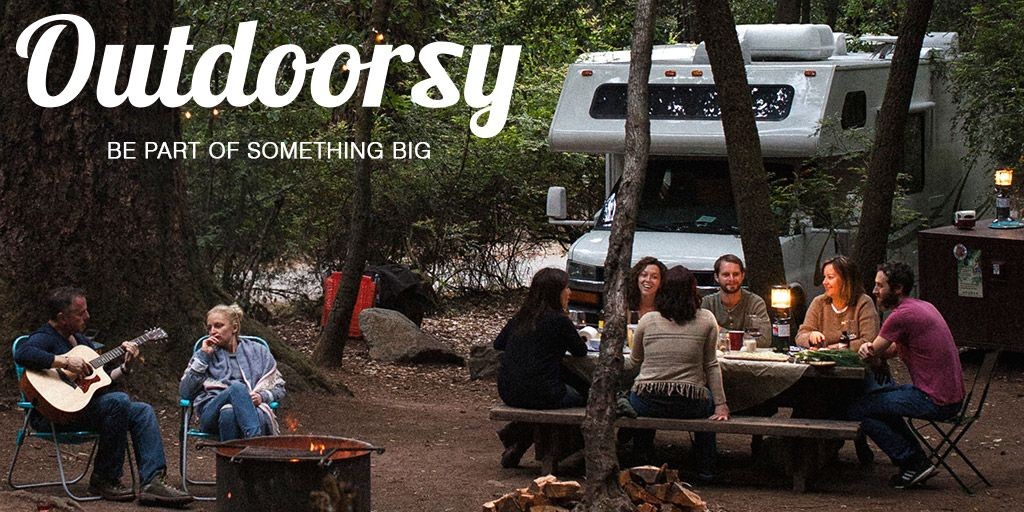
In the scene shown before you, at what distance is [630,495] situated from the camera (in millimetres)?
7516

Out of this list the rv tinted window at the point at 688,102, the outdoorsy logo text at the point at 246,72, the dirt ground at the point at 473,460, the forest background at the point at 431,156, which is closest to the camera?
the dirt ground at the point at 473,460

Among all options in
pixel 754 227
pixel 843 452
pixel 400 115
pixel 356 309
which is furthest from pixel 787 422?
pixel 400 115

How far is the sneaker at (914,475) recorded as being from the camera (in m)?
8.61

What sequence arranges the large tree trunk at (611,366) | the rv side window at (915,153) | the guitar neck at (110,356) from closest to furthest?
the large tree trunk at (611,366), the guitar neck at (110,356), the rv side window at (915,153)

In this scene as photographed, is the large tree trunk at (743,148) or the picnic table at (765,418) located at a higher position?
the large tree trunk at (743,148)

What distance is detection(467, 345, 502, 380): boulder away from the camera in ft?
45.7

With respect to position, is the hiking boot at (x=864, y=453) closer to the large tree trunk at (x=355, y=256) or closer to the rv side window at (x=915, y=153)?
the large tree trunk at (x=355, y=256)

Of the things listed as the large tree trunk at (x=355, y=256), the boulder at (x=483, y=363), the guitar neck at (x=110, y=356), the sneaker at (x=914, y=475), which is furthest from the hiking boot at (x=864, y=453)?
the large tree trunk at (x=355, y=256)

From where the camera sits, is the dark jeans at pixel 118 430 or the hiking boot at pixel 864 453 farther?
the hiking boot at pixel 864 453

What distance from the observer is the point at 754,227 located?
11586mm

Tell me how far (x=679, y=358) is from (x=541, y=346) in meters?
0.79

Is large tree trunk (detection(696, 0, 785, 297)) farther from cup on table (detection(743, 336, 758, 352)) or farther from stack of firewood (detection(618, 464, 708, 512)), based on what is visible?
stack of firewood (detection(618, 464, 708, 512))

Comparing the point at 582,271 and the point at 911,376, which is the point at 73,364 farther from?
the point at 582,271

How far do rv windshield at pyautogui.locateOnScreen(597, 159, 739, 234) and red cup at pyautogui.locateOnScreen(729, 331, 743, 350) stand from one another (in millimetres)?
4177
